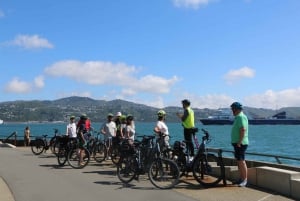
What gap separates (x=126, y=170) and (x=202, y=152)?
189 centimetres

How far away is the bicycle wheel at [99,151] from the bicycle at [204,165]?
5664 mm

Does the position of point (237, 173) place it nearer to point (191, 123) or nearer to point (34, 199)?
point (191, 123)

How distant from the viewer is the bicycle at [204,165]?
1159 cm

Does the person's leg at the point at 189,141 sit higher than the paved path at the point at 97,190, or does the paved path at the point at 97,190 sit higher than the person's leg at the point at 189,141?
the person's leg at the point at 189,141

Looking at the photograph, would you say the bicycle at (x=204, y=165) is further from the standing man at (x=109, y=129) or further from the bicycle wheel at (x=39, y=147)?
the bicycle wheel at (x=39, y=147)

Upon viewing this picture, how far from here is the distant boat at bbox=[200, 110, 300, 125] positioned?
493 feet

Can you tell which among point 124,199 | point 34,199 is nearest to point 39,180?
point 34,199

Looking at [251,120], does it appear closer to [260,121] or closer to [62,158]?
[260,121]

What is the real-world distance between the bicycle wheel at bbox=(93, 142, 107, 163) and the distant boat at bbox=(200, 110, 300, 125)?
132200mm

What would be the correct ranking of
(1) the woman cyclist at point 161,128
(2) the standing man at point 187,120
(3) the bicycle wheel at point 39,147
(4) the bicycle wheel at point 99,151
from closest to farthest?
(1) the woman cyclist at point 161,128, (2) the standing man at point 187,120, (4) the bicycle wheel at point 99,151, (3) the bicycle wheel at point 39,147

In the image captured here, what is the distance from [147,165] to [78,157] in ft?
14.0

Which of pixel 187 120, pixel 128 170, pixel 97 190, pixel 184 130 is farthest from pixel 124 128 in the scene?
pixel 97 190

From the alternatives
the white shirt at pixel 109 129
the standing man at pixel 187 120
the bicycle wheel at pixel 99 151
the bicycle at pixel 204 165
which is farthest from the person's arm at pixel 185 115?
the white shirt at pixel 109 129

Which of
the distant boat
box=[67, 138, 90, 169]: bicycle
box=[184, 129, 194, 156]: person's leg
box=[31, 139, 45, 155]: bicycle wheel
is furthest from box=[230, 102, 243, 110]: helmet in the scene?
the distant boat
